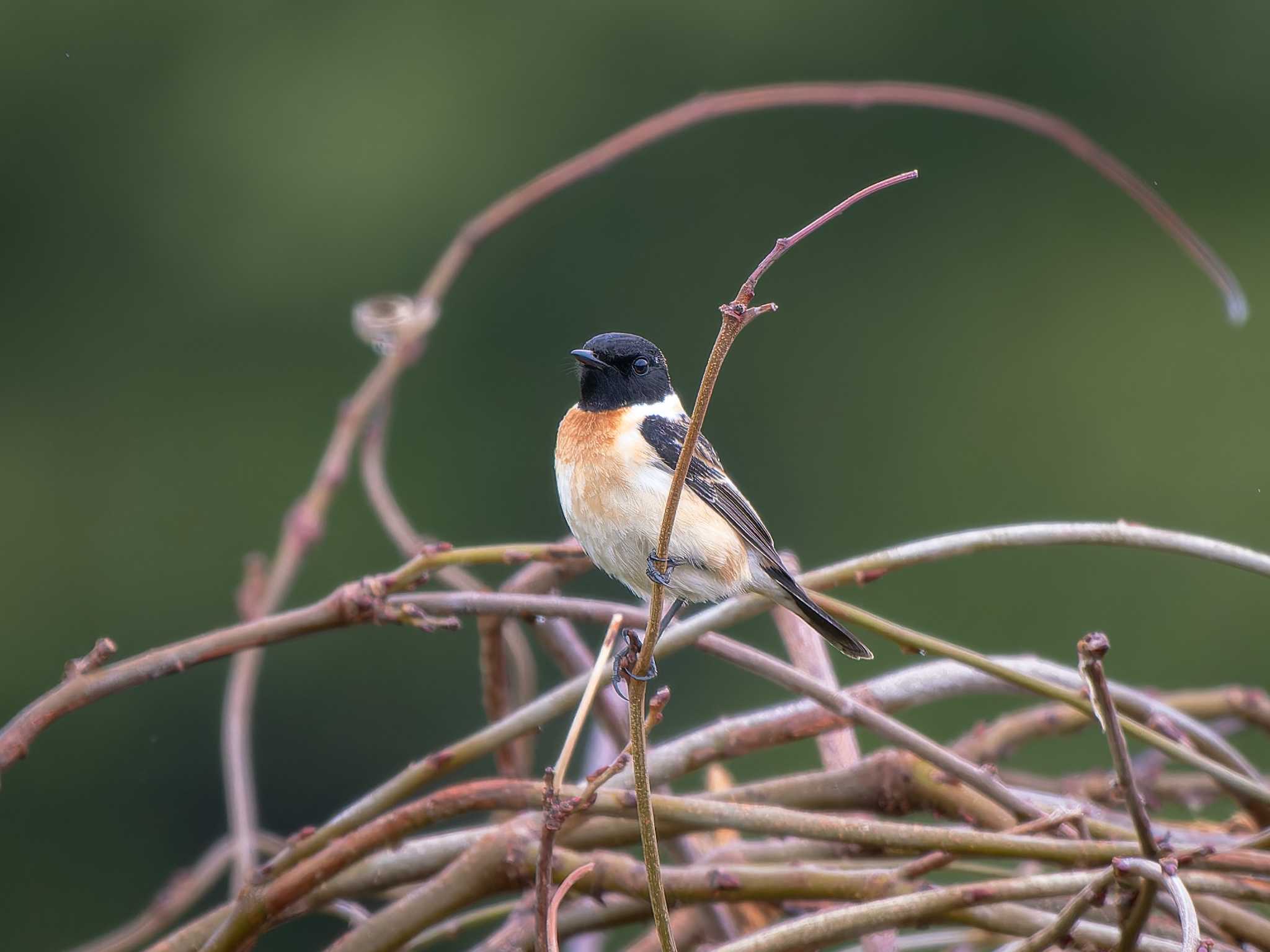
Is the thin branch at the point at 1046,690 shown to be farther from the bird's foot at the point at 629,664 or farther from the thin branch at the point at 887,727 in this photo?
the bird's foot at the point at 629,664

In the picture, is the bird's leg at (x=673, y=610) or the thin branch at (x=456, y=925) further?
the bird's leg at (x=673, y=610)

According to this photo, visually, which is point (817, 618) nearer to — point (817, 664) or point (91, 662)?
point (817, 664)

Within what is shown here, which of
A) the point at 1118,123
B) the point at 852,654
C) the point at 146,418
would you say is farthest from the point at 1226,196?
the point at 852,654

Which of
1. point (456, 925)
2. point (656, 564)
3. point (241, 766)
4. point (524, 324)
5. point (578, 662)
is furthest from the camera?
point (524, 324)

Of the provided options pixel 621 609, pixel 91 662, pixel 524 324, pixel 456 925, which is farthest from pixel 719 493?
pixel 524 324

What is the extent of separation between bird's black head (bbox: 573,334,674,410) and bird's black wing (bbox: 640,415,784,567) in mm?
98

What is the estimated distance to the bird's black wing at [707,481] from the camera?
2818mm

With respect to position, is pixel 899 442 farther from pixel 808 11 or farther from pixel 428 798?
pixel 428 798

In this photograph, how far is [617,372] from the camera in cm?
299

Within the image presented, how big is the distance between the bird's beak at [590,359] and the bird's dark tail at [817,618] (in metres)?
0.56

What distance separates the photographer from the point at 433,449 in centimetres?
1516

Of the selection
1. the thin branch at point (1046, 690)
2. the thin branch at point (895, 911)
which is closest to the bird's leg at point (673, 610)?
the thin branch at point (1046, 690)

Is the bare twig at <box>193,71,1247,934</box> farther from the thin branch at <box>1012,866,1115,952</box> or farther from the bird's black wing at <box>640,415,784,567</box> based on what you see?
the thin branch at <box>1012,866,1115,952</box>

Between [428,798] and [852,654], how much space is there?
867mm
